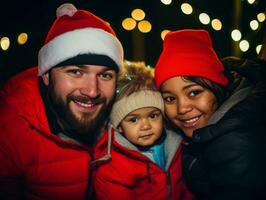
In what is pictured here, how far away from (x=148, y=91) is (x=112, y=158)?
→ 2.59 ft

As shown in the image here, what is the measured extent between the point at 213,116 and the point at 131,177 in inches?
43.3

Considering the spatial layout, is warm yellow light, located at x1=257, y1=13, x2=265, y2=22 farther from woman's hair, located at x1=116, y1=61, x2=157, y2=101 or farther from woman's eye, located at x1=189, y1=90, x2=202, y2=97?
woman's eye, located at x1=189, y1=90, x2=202, y2=97

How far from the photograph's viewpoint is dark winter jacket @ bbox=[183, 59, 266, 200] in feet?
6.79

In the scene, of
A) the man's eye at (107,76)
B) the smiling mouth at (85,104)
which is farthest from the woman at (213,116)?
the smiling mouth at (85,104)

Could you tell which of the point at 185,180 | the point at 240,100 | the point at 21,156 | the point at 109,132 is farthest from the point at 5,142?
the point at 240,100

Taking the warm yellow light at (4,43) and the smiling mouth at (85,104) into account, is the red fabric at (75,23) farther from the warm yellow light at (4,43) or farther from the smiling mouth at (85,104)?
the smiling mouth at (85,104)

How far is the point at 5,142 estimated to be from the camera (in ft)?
8.14

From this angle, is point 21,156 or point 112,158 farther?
point 112,158

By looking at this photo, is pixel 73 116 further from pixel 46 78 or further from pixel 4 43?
pixel 4 43

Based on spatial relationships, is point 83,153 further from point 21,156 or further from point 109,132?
point 21,156

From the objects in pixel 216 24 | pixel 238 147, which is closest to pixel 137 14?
pixel 216 24

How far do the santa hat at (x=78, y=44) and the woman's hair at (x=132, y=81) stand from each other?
24cm

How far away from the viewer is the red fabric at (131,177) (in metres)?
2.97

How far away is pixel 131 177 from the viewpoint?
3000 millimetres
